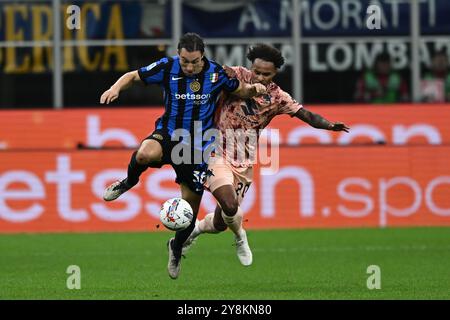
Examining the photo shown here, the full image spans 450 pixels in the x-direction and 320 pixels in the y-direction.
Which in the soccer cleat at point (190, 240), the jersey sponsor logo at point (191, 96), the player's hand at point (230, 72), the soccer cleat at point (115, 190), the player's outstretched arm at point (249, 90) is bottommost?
the soccer cleat at point (190, 240)

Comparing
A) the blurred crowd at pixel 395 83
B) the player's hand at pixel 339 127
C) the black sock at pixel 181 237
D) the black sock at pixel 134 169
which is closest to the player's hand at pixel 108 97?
the black sock at pixel 134 169

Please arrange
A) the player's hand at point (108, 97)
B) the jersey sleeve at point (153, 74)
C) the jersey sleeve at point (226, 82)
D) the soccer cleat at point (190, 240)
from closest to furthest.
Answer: the player's hand at point (108, 97), the jersey sleeve at point (153, 74), the jersey sleeve at point (226, 82), the soccer cleat at point (190, 240)

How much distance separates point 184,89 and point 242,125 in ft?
3.21

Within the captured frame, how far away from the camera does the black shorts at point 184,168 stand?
1131 centimetres

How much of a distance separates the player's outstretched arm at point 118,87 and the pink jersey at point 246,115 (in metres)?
1.02

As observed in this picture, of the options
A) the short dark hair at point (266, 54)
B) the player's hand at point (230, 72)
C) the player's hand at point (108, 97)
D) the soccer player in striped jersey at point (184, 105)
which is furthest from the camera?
the short dark hair at point (266, 54)

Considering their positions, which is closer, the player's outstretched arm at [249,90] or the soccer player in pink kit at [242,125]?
the player's outstretched arm at [249,90]

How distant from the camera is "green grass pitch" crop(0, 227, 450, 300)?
11289 mm

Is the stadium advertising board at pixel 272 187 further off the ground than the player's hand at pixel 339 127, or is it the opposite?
the player's hand at pixel 339 127

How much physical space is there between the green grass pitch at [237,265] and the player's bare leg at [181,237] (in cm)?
16

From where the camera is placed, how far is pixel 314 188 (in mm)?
19219

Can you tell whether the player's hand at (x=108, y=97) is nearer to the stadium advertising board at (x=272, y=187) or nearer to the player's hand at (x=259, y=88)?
the player's hand at (x=259, y=88)

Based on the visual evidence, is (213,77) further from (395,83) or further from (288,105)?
(395,83)
